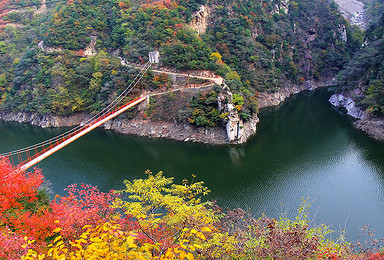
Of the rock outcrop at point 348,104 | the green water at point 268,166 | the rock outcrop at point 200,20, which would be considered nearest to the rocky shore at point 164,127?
the green water at point 268,166

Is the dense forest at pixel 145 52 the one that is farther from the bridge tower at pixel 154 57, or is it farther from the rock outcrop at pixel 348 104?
the rock outcrop at pixel 348 104

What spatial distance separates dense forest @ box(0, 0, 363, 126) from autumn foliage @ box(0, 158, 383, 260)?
16887 mm

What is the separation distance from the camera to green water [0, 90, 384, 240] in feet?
47.7

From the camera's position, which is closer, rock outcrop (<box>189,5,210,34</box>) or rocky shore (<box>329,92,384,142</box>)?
rocky shore (<box>329,92,384,142</box>)

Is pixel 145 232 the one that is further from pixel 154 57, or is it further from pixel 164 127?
pixel 154 57

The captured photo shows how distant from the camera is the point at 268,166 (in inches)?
758

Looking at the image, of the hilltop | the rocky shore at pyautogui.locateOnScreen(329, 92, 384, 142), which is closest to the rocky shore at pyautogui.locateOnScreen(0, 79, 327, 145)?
the hilltop

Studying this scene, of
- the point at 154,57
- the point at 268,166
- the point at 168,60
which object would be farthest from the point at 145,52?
the point at 268,166

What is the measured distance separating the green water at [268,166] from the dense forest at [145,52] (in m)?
4.07

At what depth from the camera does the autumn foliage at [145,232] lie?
11.0 feet

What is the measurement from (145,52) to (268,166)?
66.2ft

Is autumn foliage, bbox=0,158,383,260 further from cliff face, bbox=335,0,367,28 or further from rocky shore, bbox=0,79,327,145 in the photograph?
cliff face, bbox=335,0,367,28

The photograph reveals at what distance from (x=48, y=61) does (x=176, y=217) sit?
34789mm

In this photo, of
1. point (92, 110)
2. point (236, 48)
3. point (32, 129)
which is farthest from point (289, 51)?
point (32, 129)
